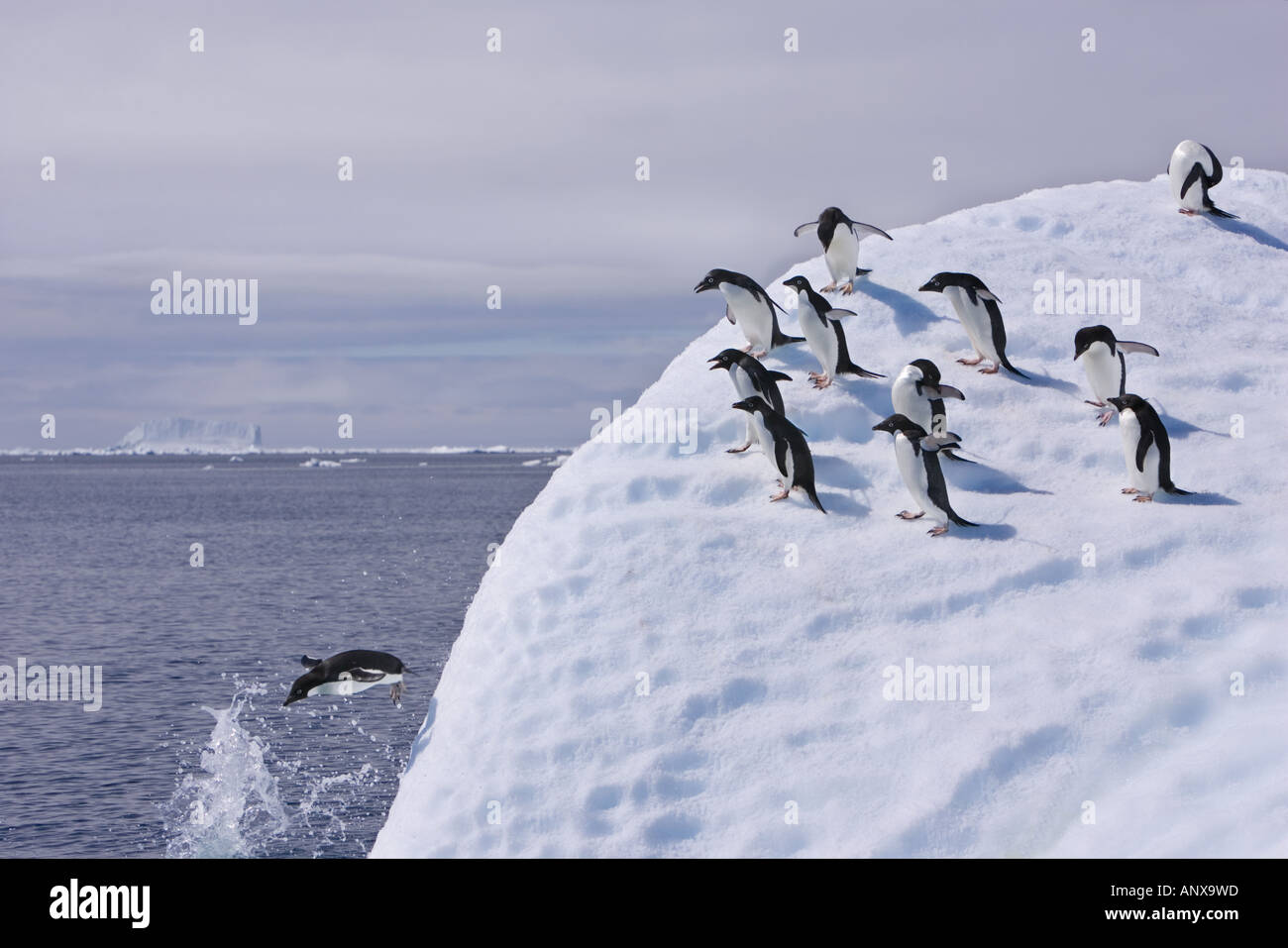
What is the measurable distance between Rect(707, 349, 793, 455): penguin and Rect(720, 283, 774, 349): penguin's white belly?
1.19 m

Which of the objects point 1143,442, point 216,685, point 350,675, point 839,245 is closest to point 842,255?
point 839,245

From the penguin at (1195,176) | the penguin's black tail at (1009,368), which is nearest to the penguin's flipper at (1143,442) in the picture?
the penguin's black tail at (1009,368)

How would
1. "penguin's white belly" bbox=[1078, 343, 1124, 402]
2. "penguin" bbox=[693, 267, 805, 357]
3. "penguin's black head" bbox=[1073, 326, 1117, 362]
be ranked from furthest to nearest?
"penguin" bbox=[693, 267, 805, 357]
"penguin's white belly" bbox=[1078, 343, 1124, 402]
"penguin's black head" bbox=[1073, 326, 1117, 362]

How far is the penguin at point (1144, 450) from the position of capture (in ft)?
37.8

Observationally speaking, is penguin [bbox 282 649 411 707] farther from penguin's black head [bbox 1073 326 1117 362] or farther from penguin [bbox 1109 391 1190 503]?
penguin's black head [bbox 1073 326 1117 362]

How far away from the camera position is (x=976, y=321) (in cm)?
1356

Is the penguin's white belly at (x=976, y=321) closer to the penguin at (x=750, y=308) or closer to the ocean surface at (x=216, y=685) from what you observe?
the penguin at (x=750, y=308)

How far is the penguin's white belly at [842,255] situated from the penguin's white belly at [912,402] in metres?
3.06

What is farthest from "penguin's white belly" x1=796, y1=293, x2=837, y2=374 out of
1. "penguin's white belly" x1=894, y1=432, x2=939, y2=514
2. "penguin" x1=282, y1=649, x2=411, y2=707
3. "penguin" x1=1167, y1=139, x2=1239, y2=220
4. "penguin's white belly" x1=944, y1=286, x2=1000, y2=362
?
"penguin" x1=1167, y1=139, x2=1239, y2=220

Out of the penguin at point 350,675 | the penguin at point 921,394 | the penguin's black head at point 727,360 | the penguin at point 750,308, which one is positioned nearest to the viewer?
the penguin at point 921,394

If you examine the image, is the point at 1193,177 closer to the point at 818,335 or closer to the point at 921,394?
the point at 818,335

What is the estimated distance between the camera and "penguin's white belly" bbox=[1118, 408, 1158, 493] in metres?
11.6

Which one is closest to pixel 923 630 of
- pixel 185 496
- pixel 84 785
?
pixel 84 785
